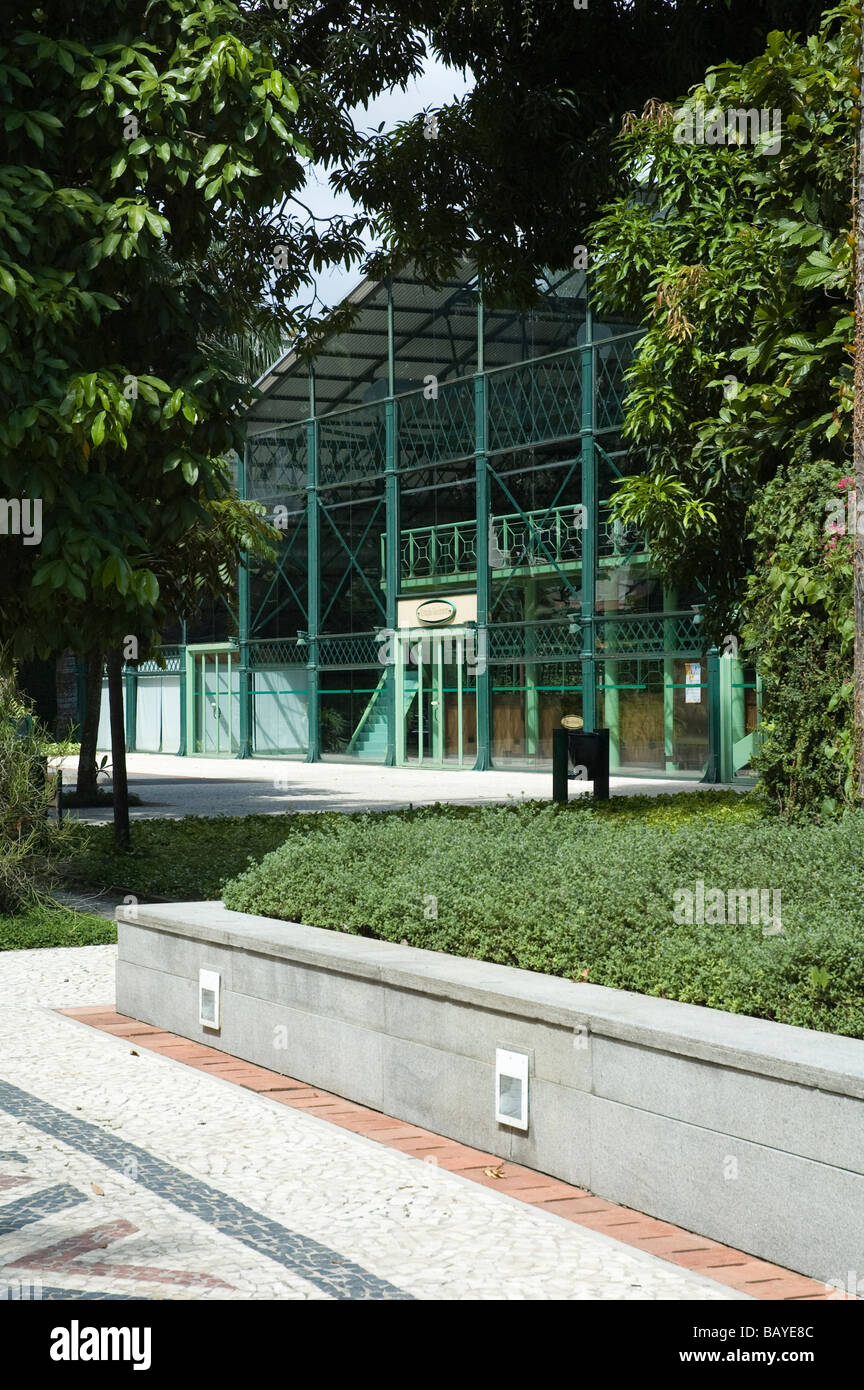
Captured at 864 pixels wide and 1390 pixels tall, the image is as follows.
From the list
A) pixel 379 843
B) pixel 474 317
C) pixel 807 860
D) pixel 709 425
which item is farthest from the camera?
pixel 474 317

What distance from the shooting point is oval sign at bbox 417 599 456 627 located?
33.7 m

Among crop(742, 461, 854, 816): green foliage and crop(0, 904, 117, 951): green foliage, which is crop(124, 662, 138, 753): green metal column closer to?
crop(0, 904, 117, 951): green foliage

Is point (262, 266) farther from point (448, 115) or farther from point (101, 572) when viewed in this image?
point (101, 572)

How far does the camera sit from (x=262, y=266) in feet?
47.4

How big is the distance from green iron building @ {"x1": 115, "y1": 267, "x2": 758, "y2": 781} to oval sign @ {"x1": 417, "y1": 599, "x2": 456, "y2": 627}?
5 cm

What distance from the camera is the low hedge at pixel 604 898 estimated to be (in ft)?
16.6

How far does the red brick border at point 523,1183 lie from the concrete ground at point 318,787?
11220 mm

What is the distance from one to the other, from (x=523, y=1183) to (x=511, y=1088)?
1.11 feet

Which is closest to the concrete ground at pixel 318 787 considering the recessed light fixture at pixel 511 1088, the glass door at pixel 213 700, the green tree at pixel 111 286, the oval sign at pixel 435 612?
the oval sign at pixel 435 612

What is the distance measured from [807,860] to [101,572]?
5.19m

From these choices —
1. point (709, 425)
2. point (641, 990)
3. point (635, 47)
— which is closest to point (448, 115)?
point (635, 47)

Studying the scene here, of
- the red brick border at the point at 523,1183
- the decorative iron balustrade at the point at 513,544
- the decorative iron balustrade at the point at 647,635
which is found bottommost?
the red brick border at the point at 523,1183

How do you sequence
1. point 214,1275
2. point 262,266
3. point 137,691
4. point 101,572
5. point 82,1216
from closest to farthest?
1. point 214,1275
2. point 82,1216
3. point 101,572
4. point 262,266
5. point 137,691

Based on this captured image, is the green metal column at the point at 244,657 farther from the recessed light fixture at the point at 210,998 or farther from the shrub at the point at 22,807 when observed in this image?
the recessed light fixture at the point at 210,998
